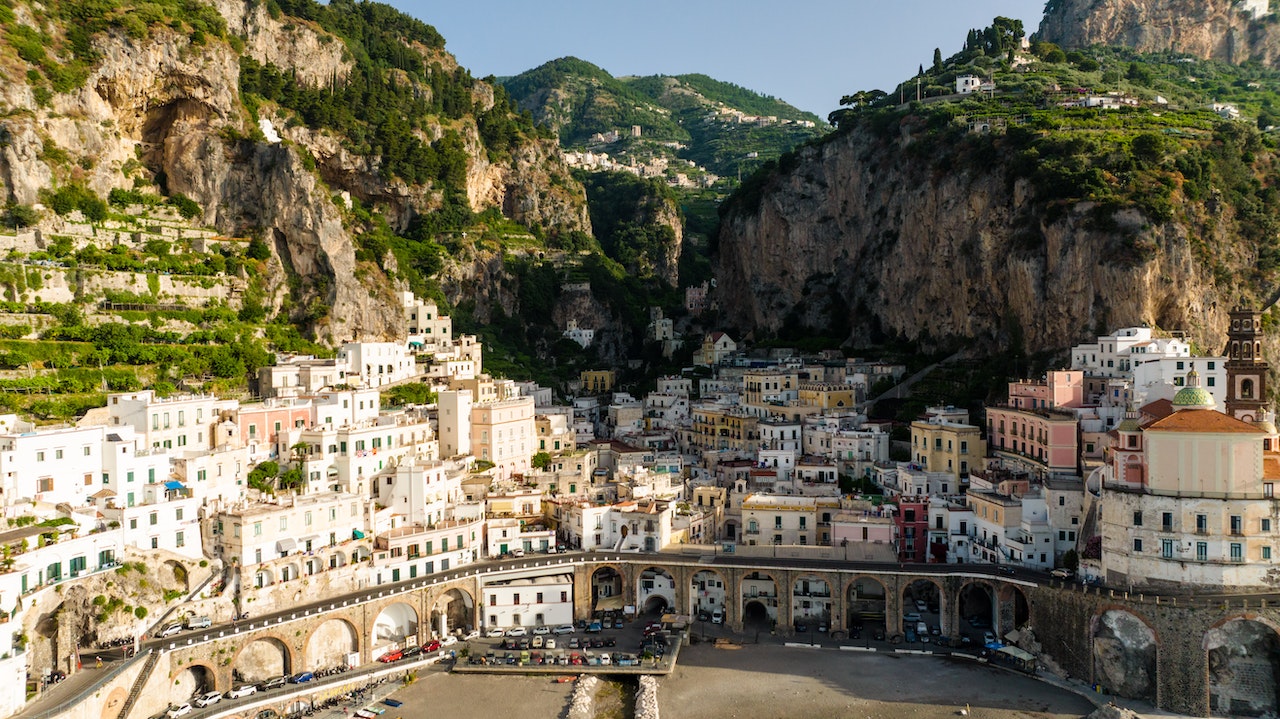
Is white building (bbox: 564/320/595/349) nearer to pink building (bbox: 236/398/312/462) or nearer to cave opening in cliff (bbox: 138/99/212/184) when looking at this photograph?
cave opening in cliff (bbox: 138/99/212/184)

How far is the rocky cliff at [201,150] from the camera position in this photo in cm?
6512

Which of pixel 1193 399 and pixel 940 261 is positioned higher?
pixel 940 261

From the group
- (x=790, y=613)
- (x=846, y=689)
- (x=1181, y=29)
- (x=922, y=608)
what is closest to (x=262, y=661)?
(x=790, y=613)

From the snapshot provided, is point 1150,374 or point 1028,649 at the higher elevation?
point 1150,374

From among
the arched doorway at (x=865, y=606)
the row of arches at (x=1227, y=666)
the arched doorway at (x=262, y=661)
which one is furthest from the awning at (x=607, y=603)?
the row of arches at (x=1227, y=666)

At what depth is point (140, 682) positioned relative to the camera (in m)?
36.2

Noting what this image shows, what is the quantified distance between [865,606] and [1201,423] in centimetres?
1882

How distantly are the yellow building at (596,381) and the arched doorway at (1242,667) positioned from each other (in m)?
65.1

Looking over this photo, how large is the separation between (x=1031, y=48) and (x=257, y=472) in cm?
10656

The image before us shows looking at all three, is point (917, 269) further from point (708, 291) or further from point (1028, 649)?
point (1028, 649)

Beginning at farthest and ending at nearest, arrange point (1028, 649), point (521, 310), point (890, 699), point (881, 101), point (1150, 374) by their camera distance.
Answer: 1. point (881, 101)
2. point (521, 310)
3. point (1150, 374)
4. point (1028, 649)
5. point (890, 699)

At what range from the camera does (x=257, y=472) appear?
165ft

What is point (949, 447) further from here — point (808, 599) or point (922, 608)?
point (808, 599)

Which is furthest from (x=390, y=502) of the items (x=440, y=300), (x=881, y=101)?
(x=881, y=101)
